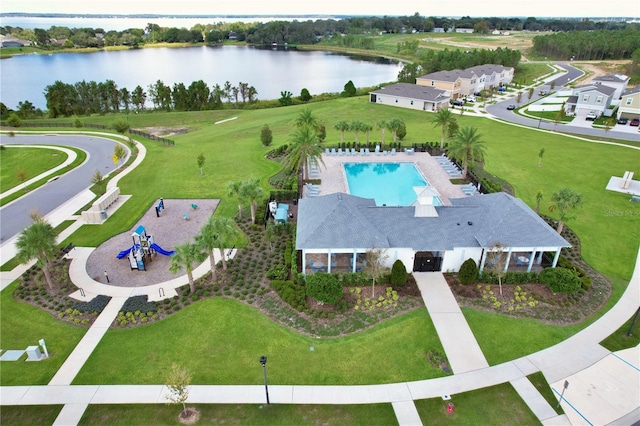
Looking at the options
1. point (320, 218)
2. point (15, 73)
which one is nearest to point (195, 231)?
point (320, 218)

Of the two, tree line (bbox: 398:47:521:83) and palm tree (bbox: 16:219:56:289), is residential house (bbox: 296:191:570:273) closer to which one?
palm tree (bbox: 16:219:56:289)

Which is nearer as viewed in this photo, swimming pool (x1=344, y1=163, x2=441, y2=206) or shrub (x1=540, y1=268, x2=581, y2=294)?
shrub (x1=540, y1=268, x2=581, y2=294)

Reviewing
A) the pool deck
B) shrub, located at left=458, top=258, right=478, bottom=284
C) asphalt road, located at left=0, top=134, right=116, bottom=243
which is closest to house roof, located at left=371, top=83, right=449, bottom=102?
the pool deck

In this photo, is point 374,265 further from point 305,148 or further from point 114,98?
point 114,98

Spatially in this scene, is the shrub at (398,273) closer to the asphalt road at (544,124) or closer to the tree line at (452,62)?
the asphalt road at (544,124)

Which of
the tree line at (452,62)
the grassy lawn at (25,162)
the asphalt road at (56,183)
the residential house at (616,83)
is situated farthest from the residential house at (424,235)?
the tree line at (452,62)

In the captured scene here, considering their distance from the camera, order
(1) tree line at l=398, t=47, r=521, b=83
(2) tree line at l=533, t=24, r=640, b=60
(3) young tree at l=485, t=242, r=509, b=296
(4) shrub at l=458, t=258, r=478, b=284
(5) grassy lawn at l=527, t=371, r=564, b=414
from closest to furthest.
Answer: (5) grassy lawn at l=527, t=371, r=564, b=414 < (3) young tree at l=485, t=242, r=509, b=296 < (4) shrub at l=458, t=258, r=478, b=284 < (1) tree line at l=398, t=47, r=521, b=83 < (2) tree line at l=533, t=24, r=640, b=60
